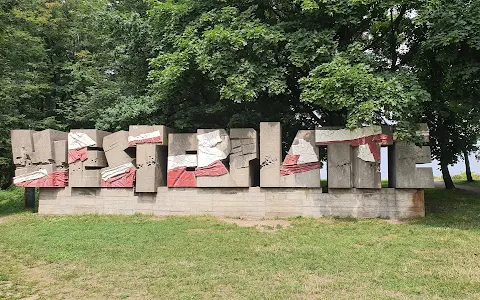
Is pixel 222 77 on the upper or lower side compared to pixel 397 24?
lower

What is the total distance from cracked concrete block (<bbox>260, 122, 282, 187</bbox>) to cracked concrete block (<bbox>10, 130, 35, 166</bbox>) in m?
8.02

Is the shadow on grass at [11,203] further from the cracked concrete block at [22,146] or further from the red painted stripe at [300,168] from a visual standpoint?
the red painted stripe at [300,168]

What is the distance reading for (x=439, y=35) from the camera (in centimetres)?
1093

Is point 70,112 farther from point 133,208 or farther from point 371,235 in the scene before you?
point 371,235

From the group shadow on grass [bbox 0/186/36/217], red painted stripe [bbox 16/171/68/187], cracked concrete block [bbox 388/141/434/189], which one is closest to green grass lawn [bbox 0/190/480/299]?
Answer: cracked concrete block [bbox 388/141/434/189]

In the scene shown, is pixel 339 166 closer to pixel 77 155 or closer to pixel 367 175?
pixel 367 175

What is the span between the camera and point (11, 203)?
17375 mm

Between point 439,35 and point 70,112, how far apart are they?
61.6 feet

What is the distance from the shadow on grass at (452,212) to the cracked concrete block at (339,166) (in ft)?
7.07

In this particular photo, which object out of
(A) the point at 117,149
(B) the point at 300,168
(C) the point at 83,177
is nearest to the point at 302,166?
(B) the point at 300,168

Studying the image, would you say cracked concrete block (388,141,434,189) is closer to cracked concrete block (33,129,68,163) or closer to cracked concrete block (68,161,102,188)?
cracked concrete block (68,161,102,188)

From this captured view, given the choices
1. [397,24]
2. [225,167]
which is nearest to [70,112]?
[225,167]

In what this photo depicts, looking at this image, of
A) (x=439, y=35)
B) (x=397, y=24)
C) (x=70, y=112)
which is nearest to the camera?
(x=439, y=35)

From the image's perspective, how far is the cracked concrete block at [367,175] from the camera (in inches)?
466
